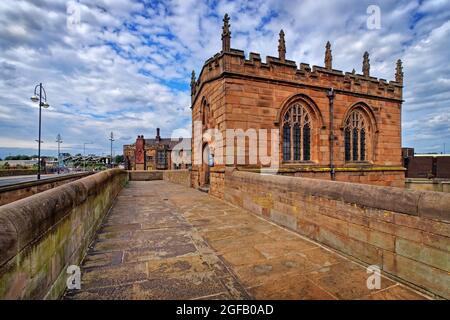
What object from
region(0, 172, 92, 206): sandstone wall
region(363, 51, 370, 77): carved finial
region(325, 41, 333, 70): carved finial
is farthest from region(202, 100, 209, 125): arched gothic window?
region(363, 51, 370, 77): carved finial

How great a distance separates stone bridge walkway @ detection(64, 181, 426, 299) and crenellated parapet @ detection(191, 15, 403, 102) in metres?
7.40

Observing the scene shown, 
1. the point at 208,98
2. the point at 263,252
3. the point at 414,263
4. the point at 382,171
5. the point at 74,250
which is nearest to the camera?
the point at 414,263

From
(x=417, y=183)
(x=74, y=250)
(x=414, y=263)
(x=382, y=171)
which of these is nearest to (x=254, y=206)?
(x=414, y=263)

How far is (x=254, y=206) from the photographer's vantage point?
7.02 m

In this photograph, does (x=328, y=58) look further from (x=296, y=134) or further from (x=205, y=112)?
(x=205, y=112)

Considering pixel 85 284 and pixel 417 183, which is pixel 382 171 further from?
pixel 85 284

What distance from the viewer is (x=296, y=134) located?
11.8 metres

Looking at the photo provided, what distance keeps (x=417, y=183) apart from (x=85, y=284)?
2186 cm

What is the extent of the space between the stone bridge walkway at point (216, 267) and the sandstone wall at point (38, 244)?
0.46 m

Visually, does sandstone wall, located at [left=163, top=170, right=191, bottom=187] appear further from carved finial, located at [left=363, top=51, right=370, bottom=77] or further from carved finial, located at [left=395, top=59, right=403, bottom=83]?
carved finial, located at [left=395, top=59, right=403, bottom=83]

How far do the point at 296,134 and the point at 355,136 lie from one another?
475cm

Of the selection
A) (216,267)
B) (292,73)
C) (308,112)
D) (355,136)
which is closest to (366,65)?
(355,136)

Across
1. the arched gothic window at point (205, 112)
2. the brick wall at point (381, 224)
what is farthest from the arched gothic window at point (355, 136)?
the brick wall at point (381, 224)

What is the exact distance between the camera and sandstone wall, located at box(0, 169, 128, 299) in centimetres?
160
